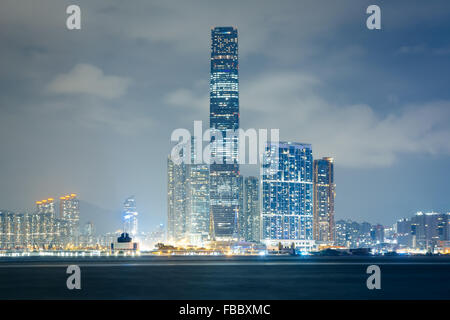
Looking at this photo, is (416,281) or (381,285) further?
(416,281)

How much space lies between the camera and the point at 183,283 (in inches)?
3019
